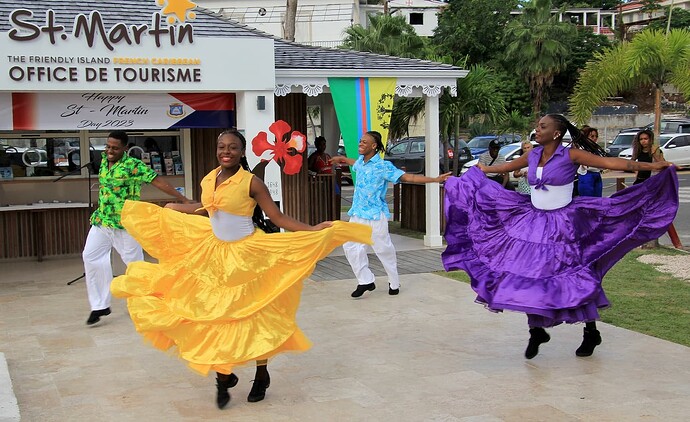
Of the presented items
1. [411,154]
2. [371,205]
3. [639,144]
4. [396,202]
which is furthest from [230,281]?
[411,154]

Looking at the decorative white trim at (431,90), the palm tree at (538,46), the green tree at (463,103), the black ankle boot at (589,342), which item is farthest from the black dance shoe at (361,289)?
the palm tree at (538,46)

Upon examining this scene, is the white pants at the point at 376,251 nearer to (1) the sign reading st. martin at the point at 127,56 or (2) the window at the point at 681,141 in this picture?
(1) the sign reading st. martin at the point at 127,56

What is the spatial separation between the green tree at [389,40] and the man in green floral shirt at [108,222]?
21794 mm

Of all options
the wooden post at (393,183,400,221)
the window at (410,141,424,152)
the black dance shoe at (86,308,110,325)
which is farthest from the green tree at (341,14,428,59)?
the black dance shoe at (86,308,110,325)

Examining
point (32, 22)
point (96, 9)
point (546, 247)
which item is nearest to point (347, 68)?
point (96, 9)

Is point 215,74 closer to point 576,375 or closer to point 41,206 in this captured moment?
point 41,206

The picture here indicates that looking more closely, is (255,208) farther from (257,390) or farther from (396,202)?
(396,202)

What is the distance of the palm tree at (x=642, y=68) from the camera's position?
1391 cm

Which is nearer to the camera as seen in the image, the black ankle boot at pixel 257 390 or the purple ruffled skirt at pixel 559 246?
the black ankle boot at pixel 257 390

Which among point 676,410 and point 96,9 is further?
point 96,9

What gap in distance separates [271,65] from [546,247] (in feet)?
20.5

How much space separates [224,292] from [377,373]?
1492 mm

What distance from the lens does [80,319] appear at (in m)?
8.23

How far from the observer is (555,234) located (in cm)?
615
